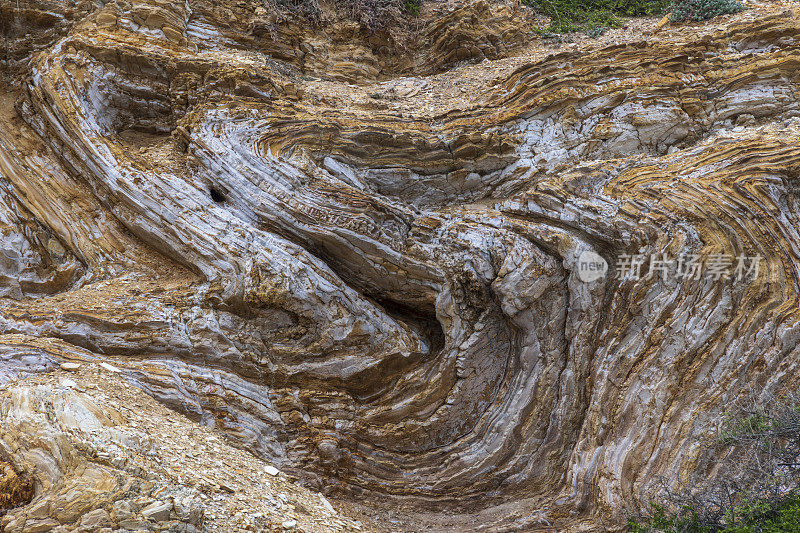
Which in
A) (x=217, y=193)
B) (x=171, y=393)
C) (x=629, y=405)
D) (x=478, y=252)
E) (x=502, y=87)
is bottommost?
(x=171, y=393)

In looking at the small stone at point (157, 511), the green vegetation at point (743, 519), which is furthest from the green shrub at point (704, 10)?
the small stone at point (157, 511)

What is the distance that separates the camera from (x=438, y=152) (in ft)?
34.4

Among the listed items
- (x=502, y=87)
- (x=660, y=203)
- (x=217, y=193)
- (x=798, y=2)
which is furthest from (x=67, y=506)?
(x=798, y=2)

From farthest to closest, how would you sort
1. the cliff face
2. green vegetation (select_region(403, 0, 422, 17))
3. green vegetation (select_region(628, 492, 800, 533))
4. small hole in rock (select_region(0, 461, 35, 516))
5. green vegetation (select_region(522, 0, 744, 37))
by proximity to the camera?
green vegetation (select_region(403, 0, 422, 17)), green vegetation (select_region(522, 0, 744, 37)), the cliff face, green vegetation (select_region(628, 492, 800, 533)), small hole in rock (select_region(0, 461, 35, 516))

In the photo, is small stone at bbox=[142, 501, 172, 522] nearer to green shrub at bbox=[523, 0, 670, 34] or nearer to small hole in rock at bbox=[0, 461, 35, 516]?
small hole in rock at bbox=[0, 461, 35, 516]

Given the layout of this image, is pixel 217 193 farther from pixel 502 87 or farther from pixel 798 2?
pixel 798 2

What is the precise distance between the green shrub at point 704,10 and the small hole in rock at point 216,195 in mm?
11382

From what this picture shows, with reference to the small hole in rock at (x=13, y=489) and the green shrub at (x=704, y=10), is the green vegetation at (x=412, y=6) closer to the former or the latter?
the green shrub at (x=704, y=10)

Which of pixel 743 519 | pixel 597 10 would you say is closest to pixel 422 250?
pixel 743 519

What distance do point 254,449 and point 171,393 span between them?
159 cm

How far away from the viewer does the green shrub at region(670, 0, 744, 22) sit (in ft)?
39.4

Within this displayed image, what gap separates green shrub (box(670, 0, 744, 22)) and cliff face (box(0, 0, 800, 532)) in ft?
1.43

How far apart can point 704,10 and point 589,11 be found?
11.8 ft

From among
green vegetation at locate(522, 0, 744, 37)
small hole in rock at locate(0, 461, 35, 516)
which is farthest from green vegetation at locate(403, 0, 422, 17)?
small hole in rock at locate(0, 461, 35, 516)
